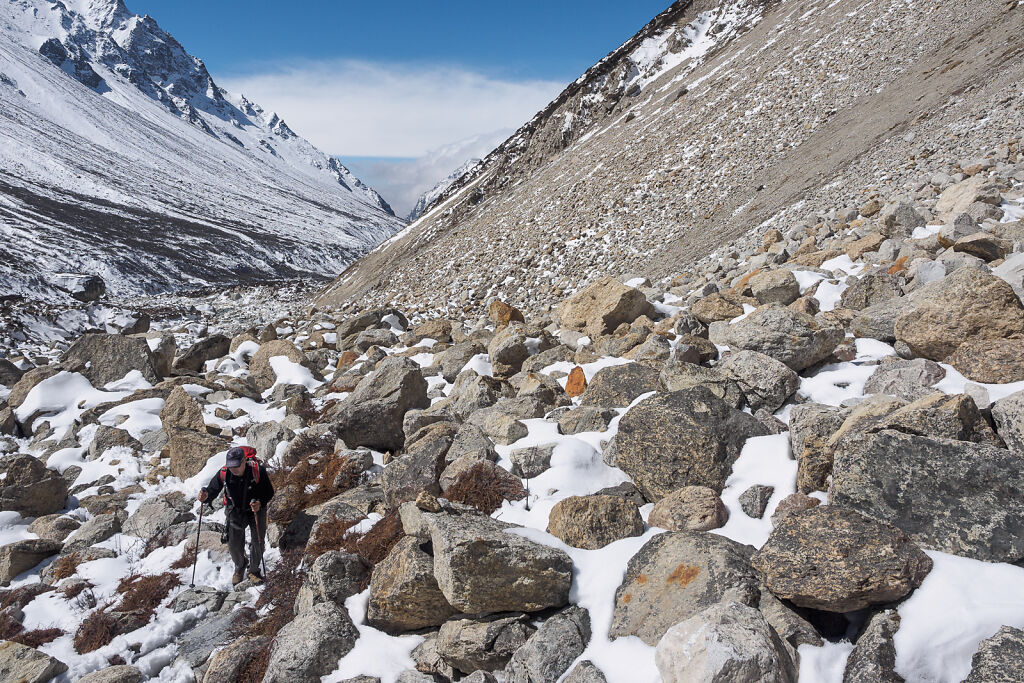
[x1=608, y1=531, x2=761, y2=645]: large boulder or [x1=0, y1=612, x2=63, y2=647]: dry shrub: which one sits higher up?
[x1=0, y1=612, x2=63, y2=647]: dry shrub

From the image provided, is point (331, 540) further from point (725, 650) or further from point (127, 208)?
point (127, 208)

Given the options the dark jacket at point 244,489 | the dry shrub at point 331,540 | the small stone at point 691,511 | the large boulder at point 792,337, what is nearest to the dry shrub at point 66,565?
the dark jacket at point 244,489

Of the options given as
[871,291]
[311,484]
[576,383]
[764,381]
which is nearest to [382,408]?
[311,484]

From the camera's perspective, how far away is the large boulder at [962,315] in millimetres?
5926

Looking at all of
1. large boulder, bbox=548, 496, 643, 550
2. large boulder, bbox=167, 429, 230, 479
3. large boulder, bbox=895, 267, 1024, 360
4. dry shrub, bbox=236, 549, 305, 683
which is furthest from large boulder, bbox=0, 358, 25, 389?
large boulder, bbox=895, 267, 1024, 360

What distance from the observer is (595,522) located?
5.43 m

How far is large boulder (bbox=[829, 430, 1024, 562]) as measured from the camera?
12.6 feet

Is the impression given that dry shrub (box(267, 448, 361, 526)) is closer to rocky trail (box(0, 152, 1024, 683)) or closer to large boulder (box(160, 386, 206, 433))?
rocky trail (box(0, 152, 1024, 683))

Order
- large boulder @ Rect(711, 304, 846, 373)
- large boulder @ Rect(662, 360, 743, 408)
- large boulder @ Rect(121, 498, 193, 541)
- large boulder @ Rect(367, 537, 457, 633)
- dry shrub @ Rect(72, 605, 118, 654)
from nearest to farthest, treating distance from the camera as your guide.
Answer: large boulder @ Rect(367, 537, 457, 633)
dry shrub @ Rect(72, 605, 118, 654)
large boulder @ Rect(662, 360, 743, 408)
large boulder @ Rect(711, 304, 846, 373)
large boulder @ Rect(121, 498, 193, 541)

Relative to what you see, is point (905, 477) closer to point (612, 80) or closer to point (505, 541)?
point (505, 541)

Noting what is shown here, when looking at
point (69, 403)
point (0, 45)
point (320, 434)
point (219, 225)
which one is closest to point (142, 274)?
point (219, 225)

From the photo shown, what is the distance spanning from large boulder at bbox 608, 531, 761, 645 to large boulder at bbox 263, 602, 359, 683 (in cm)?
264

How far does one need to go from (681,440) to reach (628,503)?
3.05 feet

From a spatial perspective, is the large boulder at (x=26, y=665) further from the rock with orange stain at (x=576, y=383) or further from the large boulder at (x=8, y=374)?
the large boulder at (x=8, y=374)
